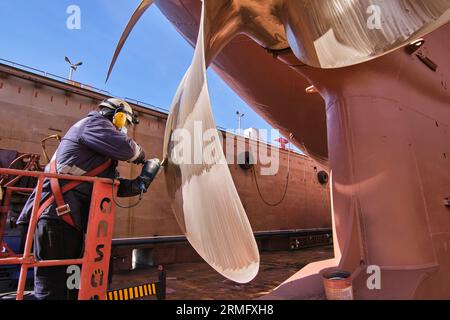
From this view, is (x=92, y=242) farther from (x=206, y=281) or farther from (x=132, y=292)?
(x=206, y=281)

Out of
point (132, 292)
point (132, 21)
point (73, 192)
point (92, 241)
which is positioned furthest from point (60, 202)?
point (132, 21)

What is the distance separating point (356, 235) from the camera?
2963 millimetres

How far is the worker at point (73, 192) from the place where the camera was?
7.60 feet

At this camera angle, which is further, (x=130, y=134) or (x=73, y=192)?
(x=130, y=134)

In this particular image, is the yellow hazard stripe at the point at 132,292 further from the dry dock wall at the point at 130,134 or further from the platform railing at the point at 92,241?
the dry dock wall at the point at 130,134

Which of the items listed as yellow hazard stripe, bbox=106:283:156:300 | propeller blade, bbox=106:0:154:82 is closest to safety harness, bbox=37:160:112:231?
yellow hazard stripe, bbox=106:283:156:300

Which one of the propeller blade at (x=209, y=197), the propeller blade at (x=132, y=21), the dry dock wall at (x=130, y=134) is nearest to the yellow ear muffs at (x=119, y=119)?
the propeller blade at (x=209, y=197)

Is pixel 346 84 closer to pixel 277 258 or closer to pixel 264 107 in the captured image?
pixel 264 107

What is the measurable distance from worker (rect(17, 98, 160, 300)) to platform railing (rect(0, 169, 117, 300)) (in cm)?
16

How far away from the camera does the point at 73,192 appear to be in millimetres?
2428

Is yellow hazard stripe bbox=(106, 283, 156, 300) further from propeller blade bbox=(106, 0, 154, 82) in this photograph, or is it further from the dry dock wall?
the dry dock wall

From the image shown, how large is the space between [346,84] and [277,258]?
5.83 m

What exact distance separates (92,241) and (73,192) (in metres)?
0.47
